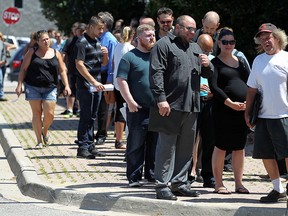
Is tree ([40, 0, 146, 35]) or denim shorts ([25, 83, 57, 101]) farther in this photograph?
tree ([40, 0, 146, 35])

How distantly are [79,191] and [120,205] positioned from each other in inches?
28.2

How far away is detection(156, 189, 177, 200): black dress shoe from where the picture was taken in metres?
9.65

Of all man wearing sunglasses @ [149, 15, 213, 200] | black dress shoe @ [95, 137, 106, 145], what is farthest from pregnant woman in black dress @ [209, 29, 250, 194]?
black dress shoe @ [95, 137, 106, 145]

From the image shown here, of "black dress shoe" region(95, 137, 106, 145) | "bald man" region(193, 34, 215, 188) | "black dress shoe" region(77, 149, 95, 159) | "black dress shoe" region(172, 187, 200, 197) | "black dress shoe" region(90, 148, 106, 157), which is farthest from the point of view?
"black dress shoe" region(95, 137, 106, 145)

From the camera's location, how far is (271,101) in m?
9.52

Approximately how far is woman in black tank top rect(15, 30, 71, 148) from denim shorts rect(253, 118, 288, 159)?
18.1 ft

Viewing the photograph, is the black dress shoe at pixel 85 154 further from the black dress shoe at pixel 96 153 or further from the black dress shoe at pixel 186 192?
the black dress shoe at pixel 186 192

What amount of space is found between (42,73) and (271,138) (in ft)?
19.3

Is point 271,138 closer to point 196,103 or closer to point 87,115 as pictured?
point 196,103

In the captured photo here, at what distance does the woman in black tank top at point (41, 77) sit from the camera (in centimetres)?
1456

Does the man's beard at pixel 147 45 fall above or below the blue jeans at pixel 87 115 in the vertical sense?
above

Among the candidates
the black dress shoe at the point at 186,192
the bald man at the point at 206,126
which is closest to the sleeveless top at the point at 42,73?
the bald man at the point at 206,126

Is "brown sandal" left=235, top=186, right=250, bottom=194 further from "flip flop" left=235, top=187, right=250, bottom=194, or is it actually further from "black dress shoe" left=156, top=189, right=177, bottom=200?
"black dress shoe" left=156, top=189, right=177, bottom=200

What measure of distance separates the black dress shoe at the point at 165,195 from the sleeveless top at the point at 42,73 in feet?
17.4
